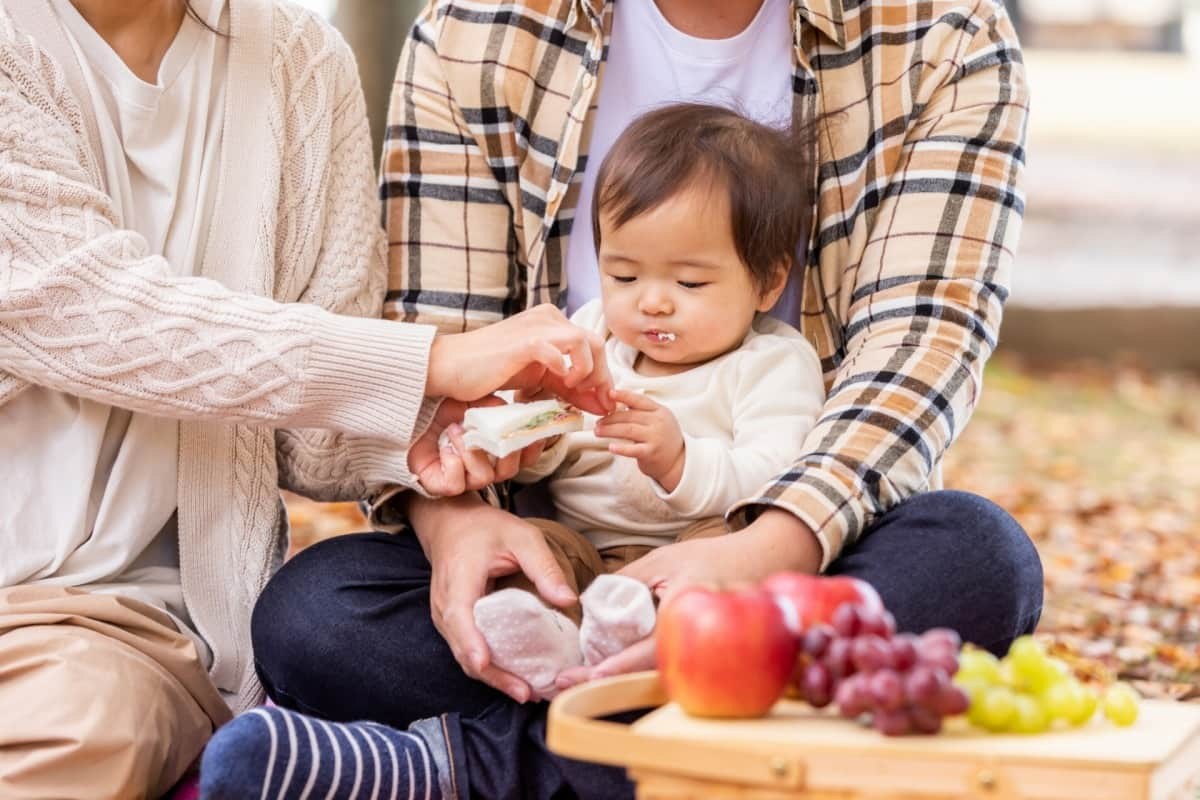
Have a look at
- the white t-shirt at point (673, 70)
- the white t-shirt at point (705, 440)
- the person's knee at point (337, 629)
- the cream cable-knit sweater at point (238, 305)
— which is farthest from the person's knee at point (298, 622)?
the white t-shirt at point (673, 70)

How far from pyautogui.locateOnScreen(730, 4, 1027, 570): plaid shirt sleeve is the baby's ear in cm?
11

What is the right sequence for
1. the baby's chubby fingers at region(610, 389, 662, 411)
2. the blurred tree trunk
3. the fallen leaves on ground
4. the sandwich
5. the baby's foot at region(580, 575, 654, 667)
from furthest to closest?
the blurred tree trunk, the fallen leaves on ground, the baby's chubby fingers at region(610, 389, 662, 411), the sandwich, the baby's foot at region(580, 575, 654, 667)

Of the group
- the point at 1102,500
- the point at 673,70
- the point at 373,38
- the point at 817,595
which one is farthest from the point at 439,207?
the point at 1102,500

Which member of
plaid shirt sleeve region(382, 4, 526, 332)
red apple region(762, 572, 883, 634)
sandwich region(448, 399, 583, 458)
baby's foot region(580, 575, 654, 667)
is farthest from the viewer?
plaid shirt sleeve region(382, 4, 526, 332)

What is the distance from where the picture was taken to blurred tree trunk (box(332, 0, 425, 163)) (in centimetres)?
546

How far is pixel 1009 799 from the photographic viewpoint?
1.38m

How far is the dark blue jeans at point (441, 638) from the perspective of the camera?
2055 millimetres

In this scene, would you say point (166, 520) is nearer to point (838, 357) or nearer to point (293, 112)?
point (293, 112)

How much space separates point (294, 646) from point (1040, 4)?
11.2m

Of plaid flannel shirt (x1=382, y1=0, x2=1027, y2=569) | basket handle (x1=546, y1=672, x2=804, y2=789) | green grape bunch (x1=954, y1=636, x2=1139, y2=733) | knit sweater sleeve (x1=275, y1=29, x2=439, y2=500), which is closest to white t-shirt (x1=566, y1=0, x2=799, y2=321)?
plaid flannel shirt (x1=382, y1=0, x2=1027, y2=569)

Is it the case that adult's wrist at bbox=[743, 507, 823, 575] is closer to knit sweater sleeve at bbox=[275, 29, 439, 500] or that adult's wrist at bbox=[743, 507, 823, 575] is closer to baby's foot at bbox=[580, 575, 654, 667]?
baby's foot at bbox=[580, 575, 654, 667]

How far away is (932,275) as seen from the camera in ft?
7.88

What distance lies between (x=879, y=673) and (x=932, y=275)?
109 centimetres

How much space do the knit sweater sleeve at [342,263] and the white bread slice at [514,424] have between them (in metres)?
0.29
